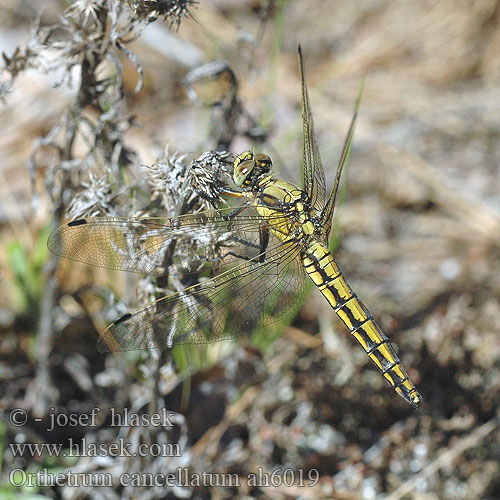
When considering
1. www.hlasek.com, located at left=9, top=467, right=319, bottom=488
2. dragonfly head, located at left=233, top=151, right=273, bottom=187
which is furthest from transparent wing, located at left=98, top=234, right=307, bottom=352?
www.hlasek.com, located at left=9, top=467, right=319, bottom=488

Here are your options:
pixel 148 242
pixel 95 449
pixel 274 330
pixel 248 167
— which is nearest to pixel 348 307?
pixel 274 330

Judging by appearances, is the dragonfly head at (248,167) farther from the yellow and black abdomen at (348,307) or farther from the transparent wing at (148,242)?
the yellow and black abdomen at (348,307)

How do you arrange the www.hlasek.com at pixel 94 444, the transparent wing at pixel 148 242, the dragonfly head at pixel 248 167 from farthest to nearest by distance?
1. the www.hlasek.com at pixel 94 444
2. the dragonfly head at pixel 248 167
3. the transparent wing at pixel 148 242

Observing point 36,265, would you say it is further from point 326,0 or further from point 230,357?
point 326,0

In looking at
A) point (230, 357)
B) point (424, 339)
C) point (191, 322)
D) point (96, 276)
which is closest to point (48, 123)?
point (96, 276)

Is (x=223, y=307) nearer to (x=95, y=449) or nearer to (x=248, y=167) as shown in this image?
(x=248, y=167)

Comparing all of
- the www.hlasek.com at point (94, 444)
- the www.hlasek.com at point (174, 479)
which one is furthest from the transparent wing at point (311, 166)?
the www.hlasek.com at point (174, 479)
